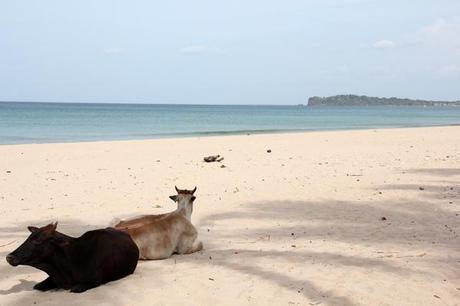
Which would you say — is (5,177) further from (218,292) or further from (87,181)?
(218,292)

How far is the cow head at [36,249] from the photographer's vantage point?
545 centimetres

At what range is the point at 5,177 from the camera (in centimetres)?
1419

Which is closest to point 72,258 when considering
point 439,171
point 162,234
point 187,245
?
point 162,234

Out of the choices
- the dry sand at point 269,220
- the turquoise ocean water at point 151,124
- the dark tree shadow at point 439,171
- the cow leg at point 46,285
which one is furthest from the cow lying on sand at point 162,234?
the turquoise ocean water at point 151,124

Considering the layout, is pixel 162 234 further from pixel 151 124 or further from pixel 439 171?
pixel 151 124

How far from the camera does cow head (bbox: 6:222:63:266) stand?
545 centimetres

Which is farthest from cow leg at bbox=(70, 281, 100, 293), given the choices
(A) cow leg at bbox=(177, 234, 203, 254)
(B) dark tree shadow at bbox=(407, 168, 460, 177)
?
(B) dark tree shadow at bbox=(407, 168, 460, 177)

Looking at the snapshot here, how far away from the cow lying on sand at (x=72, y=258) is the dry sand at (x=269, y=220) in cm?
14

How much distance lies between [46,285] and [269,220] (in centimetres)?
431

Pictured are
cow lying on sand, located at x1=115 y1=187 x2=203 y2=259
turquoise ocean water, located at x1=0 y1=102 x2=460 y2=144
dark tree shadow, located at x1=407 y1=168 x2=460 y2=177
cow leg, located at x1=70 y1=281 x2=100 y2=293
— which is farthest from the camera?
turquoise ocean water, located at x1=0 y1=102 x2=460 y2=144

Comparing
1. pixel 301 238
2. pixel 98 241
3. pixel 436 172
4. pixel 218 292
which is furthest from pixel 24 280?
pixel 436 172

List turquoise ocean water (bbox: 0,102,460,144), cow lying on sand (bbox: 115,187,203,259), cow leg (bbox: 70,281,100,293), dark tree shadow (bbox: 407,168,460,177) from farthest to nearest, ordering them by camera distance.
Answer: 1. turquoise ocean water (bbox: 0,102,460,144)
2. dark tree shadow (bbox: 407,168,460,177)
3. cow lying on sand (bbox: 115,187,203,259)
4. cow leg (bbox: 70,281,100,293)

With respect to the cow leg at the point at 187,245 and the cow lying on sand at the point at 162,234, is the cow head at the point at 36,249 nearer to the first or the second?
the cow lying on sand at the point at 162,234

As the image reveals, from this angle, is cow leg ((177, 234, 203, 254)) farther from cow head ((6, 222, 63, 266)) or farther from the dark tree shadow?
the dark tree shadow
